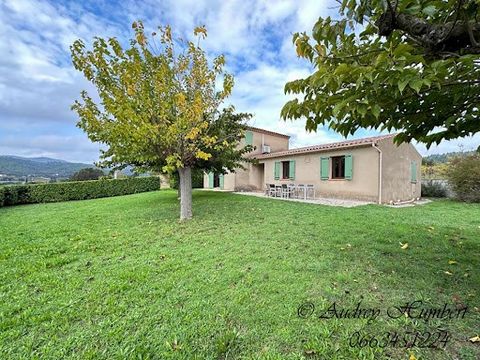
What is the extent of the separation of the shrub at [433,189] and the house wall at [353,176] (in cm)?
670

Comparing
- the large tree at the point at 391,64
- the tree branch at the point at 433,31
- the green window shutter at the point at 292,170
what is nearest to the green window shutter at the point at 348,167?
the green window shutter at the point at 292,170

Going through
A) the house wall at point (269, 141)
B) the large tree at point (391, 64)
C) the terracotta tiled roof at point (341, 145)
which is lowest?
the large tree at point (391, 64)

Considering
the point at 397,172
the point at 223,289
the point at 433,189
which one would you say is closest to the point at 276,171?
the point at 397,172

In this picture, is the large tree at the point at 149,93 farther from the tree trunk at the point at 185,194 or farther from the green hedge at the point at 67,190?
the green hedge at the point at 67,190

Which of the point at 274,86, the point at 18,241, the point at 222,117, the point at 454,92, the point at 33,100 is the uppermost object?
the point at 33,100

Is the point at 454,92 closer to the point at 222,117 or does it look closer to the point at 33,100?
the point at 222,117

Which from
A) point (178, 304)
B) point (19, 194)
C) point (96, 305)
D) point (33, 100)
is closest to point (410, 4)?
point (178, 304)

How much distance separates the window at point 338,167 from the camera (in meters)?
14.2

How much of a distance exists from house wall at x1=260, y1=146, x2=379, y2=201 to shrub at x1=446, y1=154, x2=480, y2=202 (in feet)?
15.4

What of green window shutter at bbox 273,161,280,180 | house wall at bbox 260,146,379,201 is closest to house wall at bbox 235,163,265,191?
green window shutter at bbox 273,161,280,180

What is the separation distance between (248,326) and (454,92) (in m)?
3.23

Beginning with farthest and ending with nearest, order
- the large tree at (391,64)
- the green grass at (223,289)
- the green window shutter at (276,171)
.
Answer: the green window shutter at (276,171) → the green grass at (223,289) → the large tree at (391,64)

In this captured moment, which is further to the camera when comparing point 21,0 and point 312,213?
point 312,213

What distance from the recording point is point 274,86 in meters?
10.7
